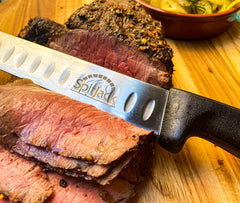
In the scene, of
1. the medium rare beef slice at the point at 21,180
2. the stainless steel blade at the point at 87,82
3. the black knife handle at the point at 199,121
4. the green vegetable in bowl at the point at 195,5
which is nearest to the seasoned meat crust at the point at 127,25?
the stainless steel blade at the point at 87,82

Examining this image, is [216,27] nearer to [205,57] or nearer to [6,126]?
[205,57]

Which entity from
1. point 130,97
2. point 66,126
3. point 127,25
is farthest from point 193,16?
point 66,126

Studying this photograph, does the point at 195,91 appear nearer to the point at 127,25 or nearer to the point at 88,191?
the point at 127,25

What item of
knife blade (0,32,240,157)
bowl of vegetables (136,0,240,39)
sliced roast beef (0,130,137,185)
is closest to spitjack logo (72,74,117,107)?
knife blade (0,32,240,157)

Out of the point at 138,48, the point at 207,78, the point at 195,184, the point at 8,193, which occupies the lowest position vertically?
the point at 8,193

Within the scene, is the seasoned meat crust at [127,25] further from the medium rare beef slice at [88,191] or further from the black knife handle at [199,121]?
the medium rare beef slice at [88,191]

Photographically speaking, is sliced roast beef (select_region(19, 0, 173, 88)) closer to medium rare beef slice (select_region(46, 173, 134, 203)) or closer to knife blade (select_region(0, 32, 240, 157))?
knife blade (select_region(0, 32, 240, 157))

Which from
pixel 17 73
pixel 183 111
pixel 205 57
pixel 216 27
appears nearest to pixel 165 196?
pixel 183 111
